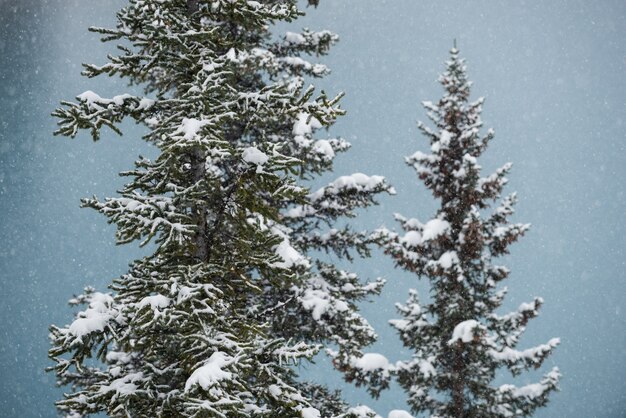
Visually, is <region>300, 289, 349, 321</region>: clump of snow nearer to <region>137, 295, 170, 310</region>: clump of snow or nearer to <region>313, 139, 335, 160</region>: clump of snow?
<region>313, 139, 335, 160</region>: clump of snow

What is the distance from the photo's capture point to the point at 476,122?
50.9 feet

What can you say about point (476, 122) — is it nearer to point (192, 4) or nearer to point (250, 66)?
point (250, 66)

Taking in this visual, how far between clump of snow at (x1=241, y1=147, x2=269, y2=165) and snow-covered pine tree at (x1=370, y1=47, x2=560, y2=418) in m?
8.17

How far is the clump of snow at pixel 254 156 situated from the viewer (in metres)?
6.13

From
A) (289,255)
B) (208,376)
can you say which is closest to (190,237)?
(208,376)

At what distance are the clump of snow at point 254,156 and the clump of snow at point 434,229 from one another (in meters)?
9.18

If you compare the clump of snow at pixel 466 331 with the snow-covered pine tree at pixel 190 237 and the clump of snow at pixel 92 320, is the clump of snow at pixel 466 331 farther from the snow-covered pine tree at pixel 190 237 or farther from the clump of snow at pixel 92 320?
the clump of snow at pixel 92 320

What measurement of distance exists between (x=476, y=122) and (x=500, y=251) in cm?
377

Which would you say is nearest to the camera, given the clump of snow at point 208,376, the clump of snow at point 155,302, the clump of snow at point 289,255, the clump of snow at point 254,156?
the clump of snow at point 208,376

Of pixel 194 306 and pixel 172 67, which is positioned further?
pixel 172 67

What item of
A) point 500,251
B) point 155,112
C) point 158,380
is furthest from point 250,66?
point 500,251

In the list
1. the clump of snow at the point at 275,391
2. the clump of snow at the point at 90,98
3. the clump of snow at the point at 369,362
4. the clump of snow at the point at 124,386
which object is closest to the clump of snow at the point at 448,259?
the clump of snow at the point at 369,362

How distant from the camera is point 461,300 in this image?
1400 cm

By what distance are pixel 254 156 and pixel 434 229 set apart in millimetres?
9404
